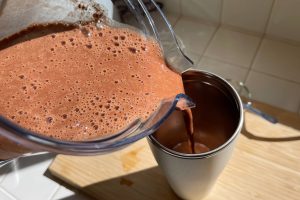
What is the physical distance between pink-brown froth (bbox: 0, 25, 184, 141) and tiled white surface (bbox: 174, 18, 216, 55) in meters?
0.35

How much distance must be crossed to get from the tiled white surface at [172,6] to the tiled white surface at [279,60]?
21 centimetres

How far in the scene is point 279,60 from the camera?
833mm

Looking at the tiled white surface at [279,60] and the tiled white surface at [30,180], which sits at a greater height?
the tiled white surface at [279,60]

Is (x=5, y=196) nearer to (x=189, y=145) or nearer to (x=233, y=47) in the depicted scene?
(x=189, y=145)

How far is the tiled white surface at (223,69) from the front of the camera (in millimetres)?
822

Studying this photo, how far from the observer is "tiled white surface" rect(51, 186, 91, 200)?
683mm

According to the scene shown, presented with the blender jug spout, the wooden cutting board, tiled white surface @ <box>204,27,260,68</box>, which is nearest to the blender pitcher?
the blender jug spout

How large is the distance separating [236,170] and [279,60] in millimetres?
291

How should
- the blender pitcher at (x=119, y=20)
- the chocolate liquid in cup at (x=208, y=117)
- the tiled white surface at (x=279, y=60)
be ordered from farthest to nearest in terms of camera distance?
the tiled white surface at (x=279, y=60), the chocolate liquid in cup at (x=208, y=117), the blender pitcher at (x=119, y=20)

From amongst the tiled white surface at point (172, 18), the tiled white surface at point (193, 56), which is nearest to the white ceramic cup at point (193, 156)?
the tiled white surface at point (193, 56)

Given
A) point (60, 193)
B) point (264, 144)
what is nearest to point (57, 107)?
point (60, 193)

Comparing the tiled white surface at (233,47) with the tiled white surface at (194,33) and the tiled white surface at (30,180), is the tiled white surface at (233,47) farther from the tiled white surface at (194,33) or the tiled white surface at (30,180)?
the tiled white surface at (30,180)

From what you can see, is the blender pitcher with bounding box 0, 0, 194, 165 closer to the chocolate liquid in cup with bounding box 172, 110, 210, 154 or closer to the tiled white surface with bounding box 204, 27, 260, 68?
the chocolate liquid in cup with bounding box 172, 110, 210, 154

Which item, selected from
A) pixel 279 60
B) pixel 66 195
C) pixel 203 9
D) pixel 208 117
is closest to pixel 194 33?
pixel 203 9
